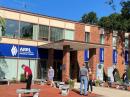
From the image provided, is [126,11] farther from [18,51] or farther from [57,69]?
[18,51]

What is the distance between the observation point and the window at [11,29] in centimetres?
3925

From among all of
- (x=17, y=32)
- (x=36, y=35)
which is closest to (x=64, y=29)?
(x=36, y=35)

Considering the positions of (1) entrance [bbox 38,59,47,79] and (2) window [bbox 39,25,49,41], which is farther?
(2) window [bbox 39,25,49,41]

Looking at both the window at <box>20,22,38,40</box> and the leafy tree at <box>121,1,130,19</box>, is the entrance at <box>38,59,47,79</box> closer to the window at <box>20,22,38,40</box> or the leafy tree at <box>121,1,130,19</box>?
the window at <box>20,22,38,40</box>

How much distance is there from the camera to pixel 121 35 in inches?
2148

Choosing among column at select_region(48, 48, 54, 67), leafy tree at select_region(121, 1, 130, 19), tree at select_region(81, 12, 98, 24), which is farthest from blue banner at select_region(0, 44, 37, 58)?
tree at select_region(81, 12, 98, 24)

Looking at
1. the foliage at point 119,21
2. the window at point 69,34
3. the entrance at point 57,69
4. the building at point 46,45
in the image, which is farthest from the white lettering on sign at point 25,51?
the foliage at point 119,21

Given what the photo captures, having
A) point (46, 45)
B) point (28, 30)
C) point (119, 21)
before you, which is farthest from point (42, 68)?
point (119, 21)

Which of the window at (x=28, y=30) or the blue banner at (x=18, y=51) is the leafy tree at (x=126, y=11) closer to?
the window at (x=28, y=30)

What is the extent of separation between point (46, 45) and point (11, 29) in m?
4.13

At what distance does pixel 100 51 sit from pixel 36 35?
10.9 meters

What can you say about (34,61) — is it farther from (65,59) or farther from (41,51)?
(65,59)

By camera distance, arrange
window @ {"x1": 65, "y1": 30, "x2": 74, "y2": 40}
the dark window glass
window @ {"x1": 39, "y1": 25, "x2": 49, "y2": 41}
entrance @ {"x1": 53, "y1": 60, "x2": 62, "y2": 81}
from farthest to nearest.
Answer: window @ {"x1": 65, "y1": 30, "x2": 74, "y2": 40} → entrance @ {"x1": 53, "y1": 60, "x2": 62, "y2": 81} → window @ {"x1": 39, "y1": 25, "x2": 49, "y2": 41} → the dark window glass

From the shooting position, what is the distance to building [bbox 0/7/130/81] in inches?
1532
